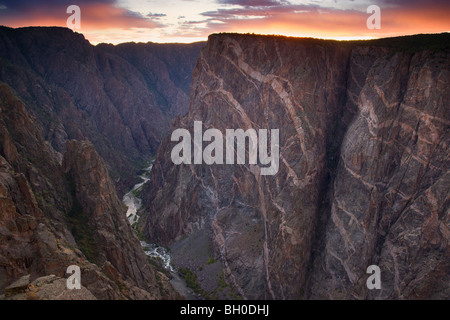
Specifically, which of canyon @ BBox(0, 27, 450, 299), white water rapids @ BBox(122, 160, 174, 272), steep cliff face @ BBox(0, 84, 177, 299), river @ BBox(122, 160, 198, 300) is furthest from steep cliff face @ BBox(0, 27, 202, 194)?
steep cliff face @ BBox(0, 84, 177, 299)

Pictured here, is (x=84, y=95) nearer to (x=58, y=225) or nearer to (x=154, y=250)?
(x=154, y=250)

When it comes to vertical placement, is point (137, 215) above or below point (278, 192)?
below

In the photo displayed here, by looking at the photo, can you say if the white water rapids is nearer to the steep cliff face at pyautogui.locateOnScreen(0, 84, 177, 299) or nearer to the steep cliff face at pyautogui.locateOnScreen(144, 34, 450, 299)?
the steep cliff face at pyautogui.locateOnScreen(144, 34, 450, 299)

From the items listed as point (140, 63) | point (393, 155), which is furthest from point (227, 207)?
point (140, 63)

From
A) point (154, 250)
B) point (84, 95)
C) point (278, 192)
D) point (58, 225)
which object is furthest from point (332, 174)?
point (84, 95)

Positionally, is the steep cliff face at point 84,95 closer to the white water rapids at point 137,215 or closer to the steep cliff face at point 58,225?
the white water rapids at point 137,215

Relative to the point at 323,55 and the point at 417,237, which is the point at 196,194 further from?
the point at 417,237
